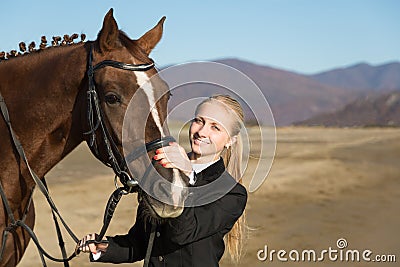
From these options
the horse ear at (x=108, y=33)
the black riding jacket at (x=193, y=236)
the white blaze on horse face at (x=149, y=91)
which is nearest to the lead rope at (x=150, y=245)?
the black riding jacket at (x=193, y=236)

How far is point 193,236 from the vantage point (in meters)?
2.48

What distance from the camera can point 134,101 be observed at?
2.58 m

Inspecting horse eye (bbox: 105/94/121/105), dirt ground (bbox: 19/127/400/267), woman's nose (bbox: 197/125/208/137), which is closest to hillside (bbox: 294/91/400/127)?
dirt ground (bbox: 19/127/400/267)

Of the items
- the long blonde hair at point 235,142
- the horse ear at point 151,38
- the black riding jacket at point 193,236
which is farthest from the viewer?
the horse ear at point 151,38

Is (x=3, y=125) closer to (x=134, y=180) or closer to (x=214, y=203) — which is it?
(x=134, y=180)

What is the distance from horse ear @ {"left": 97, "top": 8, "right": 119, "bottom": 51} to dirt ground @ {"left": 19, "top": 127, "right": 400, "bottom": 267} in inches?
165

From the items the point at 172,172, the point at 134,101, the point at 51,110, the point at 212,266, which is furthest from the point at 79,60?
the point at 212,266

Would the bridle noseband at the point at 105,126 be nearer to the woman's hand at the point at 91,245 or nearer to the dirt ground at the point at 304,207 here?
the woman's hand at the point at 91,245

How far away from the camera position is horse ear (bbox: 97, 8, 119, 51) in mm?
2705

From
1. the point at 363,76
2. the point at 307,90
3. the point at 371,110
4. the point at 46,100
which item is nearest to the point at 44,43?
the point at 46,100

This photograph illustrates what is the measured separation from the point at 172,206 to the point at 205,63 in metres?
0.76

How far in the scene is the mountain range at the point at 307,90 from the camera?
2.84 metres

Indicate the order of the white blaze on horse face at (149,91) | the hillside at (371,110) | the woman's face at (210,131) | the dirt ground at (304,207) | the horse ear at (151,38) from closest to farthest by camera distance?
the white blaze on horse face at (149,91), the woman's face at (210,131), the horse ear at (151,38), the dirt ground at (304,207), the hillside at (371,110)

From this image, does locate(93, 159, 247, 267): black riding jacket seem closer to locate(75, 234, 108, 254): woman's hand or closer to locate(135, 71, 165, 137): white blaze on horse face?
locate(75, 234, 108, 254): woman's hand
